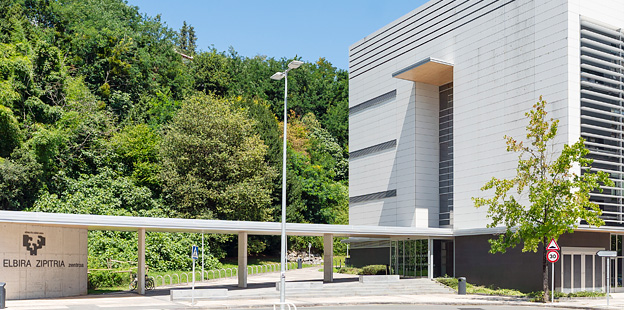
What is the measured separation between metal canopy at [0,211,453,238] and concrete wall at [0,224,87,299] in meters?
1.50

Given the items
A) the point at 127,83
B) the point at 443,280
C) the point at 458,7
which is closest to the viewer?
the point at 443,280

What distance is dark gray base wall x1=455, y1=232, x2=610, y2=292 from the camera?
3291 centimetres

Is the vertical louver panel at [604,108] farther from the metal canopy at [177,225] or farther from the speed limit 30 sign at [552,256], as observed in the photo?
the metal canopy at [177,225]

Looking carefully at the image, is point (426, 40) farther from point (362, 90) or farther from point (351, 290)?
point (351, 290)

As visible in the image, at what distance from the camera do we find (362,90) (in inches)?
2018

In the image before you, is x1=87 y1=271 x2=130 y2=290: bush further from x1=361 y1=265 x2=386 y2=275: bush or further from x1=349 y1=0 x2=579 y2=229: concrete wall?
x1=349 y1=0 x2=579 y2=229: concrete wall

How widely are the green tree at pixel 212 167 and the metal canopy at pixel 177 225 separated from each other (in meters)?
15.8

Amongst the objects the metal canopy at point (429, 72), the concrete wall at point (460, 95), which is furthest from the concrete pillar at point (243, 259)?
the metal canopy at point (429, 72)

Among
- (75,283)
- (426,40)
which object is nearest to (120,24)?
(426,40)

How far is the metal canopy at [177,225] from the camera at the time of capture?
25578mm

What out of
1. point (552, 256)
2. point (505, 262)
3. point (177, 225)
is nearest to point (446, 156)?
point (505, 262)

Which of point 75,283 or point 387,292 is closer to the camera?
point 75,283

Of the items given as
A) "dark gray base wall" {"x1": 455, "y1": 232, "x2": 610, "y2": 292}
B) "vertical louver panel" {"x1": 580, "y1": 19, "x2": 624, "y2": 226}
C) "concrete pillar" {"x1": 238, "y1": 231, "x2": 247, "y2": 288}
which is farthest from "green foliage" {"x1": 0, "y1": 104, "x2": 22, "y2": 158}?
"vertical louver panel" {"x1": 580, "y1": 19, "x2": 624, "y2": 226}

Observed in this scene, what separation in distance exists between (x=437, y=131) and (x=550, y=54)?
11.9 metres
